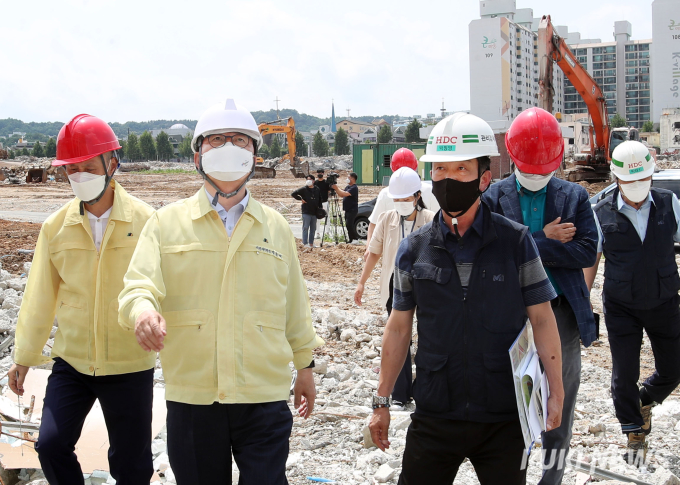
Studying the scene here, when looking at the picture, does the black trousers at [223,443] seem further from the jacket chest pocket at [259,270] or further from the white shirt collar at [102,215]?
the white shirt collar at [102,215]

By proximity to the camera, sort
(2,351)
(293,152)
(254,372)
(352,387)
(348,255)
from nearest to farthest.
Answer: (254,372), (352,387), (2,351), (348,255), (293,152)

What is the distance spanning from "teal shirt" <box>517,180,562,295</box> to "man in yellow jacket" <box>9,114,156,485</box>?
2.12m

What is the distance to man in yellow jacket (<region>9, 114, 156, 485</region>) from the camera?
359 centimetres

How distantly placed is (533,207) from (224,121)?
1.73m


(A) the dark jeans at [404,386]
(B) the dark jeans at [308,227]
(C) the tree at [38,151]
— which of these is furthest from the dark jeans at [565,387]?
(C) the tree at [38,151]

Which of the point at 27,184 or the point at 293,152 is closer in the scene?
the point at 27,184

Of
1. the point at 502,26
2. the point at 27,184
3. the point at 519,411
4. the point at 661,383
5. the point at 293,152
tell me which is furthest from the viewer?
the point at 502,26

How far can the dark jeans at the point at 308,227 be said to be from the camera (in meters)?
16.0

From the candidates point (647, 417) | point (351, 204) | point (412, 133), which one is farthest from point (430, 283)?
point (412, 133)

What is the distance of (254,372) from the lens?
2902 mm

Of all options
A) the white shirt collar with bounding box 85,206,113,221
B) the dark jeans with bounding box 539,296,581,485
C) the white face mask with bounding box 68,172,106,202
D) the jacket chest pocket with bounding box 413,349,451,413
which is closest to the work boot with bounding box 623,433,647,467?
the dark jeans with bounding box 539,296,581,485

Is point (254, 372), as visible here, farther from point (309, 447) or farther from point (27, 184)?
point (27, 184)

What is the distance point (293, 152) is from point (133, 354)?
1910 inches

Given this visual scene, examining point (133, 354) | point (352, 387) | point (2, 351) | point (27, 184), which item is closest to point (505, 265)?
point (133, 354)
